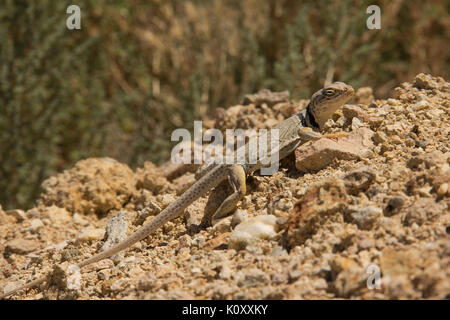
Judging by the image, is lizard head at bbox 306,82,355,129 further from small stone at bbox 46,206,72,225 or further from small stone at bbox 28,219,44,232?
small stone at bbox 28,219,44,232

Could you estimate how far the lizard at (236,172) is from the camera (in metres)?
4.55

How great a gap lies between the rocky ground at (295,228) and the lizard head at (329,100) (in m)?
0.17

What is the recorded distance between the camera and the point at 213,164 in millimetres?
5000

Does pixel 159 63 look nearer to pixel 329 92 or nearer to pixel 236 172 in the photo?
pixel 329 92
